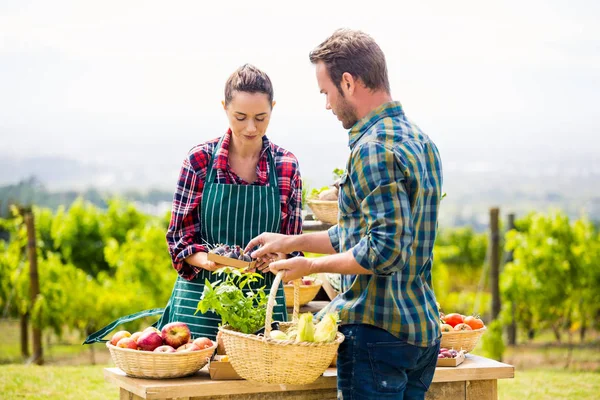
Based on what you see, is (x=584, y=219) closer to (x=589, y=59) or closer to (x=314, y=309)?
(x=314, y=309)

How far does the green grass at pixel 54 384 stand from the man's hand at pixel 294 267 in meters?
3.54

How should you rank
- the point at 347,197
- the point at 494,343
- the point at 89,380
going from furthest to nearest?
the point at 494,343 < the point at 89,380 < the point at 347,197

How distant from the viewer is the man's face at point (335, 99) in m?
2.37

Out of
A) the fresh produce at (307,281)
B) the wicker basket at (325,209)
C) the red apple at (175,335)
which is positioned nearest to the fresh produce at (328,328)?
the red apple at (175,335)

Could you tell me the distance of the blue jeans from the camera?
2.33m

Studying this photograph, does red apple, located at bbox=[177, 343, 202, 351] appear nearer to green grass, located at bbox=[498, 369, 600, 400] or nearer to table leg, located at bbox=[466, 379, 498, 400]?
table leg, located at bbox=[466, 379, 498, 400]

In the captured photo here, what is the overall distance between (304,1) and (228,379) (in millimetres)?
50333

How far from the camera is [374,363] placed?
7.69ft

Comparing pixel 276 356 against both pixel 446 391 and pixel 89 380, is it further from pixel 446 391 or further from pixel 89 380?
pixel 89 380

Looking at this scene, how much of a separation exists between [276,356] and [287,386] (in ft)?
1.90

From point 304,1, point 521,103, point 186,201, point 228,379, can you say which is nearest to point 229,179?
point 186,201

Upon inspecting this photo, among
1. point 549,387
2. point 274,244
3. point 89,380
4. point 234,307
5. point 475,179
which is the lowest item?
point 549,387

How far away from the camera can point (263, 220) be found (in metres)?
3.44

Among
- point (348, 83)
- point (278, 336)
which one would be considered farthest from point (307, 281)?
point (348, 83)
